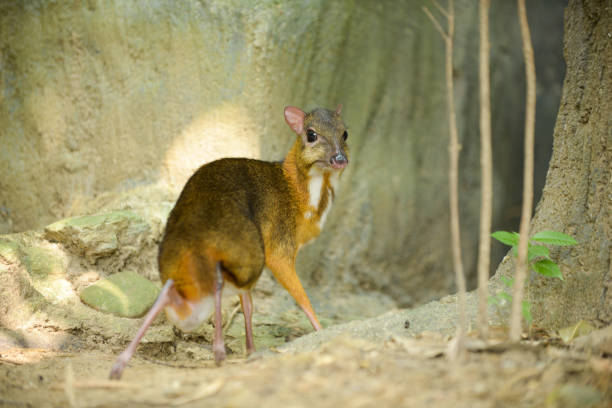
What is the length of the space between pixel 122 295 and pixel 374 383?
268 centimetres

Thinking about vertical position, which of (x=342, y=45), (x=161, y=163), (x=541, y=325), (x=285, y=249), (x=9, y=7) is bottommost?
(x=541, y=325)

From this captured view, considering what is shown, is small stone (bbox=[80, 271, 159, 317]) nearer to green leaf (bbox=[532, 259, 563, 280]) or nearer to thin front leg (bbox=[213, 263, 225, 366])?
thin front leg (bbox=[213, 263, 225, 366])

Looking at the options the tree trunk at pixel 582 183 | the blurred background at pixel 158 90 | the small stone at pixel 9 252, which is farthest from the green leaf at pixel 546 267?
the small stone at pixel 9 252

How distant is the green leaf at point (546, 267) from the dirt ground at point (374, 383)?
16.6 inches

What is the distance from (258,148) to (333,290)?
1810 mm

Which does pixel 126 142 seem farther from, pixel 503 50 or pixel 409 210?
pixel 503 50

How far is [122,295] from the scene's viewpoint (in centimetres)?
451

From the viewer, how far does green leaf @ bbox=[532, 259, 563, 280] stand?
335cm

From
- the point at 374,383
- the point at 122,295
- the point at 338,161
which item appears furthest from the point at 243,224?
the point at 122,295

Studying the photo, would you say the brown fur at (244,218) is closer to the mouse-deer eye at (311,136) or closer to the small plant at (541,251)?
the mouse-deer eye at (311,136)

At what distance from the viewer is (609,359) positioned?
2.67m

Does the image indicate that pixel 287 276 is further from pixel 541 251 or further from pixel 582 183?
pixel 582 183

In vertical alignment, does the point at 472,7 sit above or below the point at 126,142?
above

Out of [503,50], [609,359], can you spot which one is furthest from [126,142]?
[503,50]
